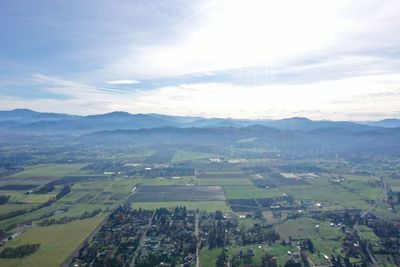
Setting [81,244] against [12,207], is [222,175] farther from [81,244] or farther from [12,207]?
[81,244]

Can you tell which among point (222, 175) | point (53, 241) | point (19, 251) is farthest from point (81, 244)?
point (222, 175)

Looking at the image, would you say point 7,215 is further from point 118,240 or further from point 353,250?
point 353,250

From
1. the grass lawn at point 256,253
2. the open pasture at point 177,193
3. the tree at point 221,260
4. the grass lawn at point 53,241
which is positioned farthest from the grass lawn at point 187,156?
the tree at point 221,260

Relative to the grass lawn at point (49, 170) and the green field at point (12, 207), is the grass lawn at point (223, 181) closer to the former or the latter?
the grass lawn at point (49, 170)

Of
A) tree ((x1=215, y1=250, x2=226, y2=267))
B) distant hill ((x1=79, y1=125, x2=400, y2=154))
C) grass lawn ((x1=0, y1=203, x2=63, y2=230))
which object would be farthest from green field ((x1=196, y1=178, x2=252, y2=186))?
distant hill ((x1=79, y1=125, x2=400, y2=154))

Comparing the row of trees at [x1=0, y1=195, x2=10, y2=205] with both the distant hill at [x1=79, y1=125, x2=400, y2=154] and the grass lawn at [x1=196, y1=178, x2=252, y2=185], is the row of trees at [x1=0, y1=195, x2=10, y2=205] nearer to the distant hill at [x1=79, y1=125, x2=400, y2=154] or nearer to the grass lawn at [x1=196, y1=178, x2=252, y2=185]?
the grass lawn at [x1=196, y1=178, x2=252, y2=185]
